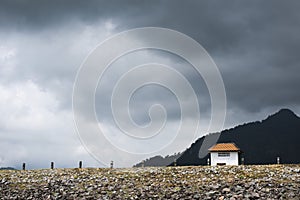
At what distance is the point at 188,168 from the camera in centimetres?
4891

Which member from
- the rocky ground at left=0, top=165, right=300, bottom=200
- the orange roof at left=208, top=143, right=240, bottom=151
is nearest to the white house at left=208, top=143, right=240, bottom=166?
the orange roof at left=208, top=143, right=240, bottom=151

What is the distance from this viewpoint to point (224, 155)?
67.7 m

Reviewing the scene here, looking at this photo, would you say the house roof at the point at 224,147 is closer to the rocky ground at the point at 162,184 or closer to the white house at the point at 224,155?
the white house at the point at 224,155

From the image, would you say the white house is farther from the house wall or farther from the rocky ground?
the rocky ground

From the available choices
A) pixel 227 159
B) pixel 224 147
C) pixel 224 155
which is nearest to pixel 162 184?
pixel 227 159

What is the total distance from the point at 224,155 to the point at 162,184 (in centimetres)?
3246

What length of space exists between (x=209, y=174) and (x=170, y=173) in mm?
4171

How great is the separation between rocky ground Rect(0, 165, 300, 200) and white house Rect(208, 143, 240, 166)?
20081 millimetres

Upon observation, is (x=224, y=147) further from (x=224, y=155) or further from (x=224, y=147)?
(x=224, y=155)

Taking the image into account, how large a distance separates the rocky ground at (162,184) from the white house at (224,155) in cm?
2008

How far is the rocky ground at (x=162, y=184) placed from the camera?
32006 mm

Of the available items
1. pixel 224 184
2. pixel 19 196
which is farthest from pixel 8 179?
pixel 224 184

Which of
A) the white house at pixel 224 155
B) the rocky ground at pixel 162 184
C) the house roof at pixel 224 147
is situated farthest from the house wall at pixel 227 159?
the rocky ground at pixel 162 184

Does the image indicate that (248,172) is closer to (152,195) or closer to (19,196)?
(152,195)
